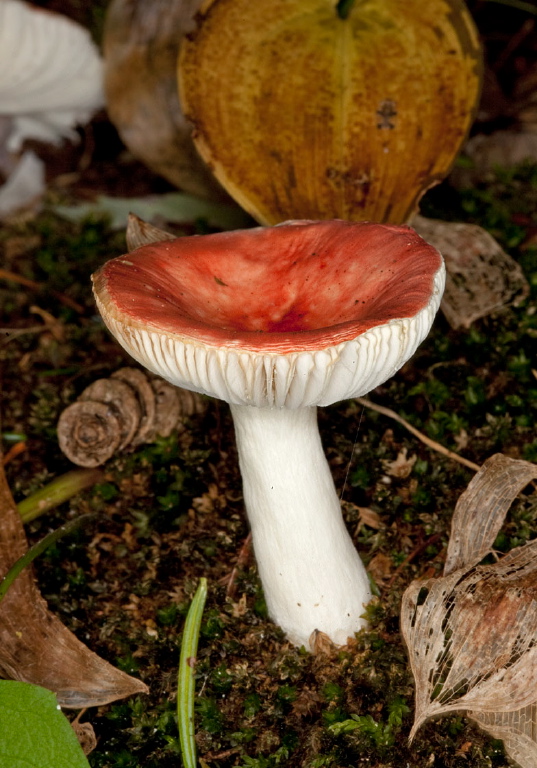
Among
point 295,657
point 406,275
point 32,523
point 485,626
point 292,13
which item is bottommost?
point 32,523

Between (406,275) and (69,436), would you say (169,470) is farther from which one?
(406,275)

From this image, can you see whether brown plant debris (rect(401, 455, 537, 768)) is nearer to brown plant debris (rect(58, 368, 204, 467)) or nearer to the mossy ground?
the mossy ground

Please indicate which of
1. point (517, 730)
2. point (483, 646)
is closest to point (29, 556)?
point (483, 646)

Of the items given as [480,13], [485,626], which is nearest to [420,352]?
[485,626]

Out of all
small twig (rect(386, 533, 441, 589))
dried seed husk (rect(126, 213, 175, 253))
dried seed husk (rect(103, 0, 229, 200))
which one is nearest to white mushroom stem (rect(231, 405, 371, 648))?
small twig (rect(386, 533, 441, 589))

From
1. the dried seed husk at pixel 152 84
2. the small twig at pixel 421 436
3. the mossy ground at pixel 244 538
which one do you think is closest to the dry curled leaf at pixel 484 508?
the mossy ground at pixel 244 538

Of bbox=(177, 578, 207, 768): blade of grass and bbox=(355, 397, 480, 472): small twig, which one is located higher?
bbox=(355, 397, 480, 472): small twig
